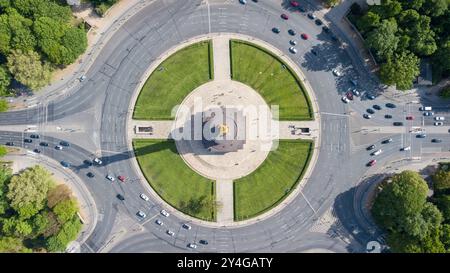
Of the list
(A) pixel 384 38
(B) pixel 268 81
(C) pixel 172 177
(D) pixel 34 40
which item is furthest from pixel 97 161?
(A) pixel 384 38

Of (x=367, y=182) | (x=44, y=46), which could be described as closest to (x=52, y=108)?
(x=44, y=46)

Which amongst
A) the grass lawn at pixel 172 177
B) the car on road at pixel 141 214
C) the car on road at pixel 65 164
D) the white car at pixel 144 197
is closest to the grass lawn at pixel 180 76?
the grass lawn at pixel 172 177

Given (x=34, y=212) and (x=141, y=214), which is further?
(x=141, y=214)

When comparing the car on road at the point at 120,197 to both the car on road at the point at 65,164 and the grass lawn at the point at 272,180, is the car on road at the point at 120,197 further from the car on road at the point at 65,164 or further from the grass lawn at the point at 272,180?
the grass lawn at the point at 272,180

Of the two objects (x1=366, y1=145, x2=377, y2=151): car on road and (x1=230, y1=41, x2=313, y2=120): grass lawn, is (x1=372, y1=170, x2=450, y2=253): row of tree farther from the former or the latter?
(x1=230, y1=41, x2=313, y2=120): grass lawn

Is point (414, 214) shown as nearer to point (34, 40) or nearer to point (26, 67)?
point (26, 67)

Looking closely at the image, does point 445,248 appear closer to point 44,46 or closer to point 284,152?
point 284,152
